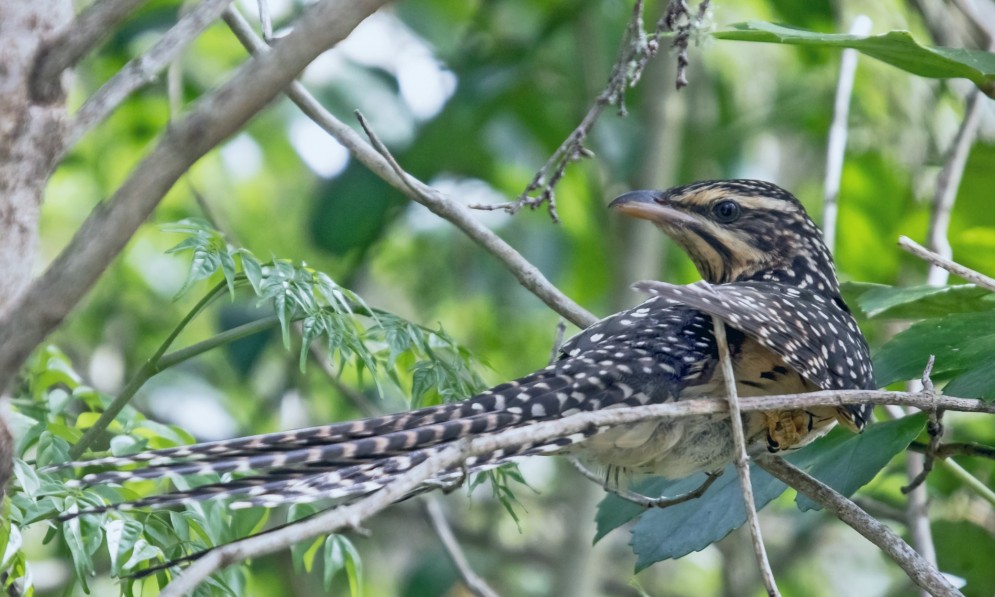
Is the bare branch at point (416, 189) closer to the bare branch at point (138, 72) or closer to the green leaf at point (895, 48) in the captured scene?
the green leaf at point (895, 48)

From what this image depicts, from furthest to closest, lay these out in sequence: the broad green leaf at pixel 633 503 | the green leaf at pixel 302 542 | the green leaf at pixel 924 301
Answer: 1. the broad green leaf at pixel 633 503
2. the green leaf at pixel 924 301
3. the green leaf at pixel 302 542

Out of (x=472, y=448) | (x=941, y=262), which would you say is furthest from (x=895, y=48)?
(x=472, y=448)

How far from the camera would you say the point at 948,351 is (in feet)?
9.54

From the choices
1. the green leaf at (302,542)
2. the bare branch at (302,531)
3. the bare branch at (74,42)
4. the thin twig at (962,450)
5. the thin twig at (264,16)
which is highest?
the thin twig at (264,16)

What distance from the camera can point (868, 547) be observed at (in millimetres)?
6969

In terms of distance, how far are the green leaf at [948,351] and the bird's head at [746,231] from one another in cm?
49

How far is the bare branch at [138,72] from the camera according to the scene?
1.61m

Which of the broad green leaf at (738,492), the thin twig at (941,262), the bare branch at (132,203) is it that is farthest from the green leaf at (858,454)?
the bare branch at (132,203)

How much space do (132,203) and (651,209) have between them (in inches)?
90.0

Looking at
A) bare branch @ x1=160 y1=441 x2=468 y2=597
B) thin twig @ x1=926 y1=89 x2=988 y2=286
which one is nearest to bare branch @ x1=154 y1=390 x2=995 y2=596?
bare branch @ x1=160 y1=441 x2=468 y2=597

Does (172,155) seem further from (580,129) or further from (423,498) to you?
(423,498)

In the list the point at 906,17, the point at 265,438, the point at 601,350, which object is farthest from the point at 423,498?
the point at 906,17

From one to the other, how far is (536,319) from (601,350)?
370 cm

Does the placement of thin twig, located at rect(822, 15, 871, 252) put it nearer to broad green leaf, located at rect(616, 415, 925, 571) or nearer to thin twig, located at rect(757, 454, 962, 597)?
broad green leaf, located at rect(616, 415, 925, 571)
